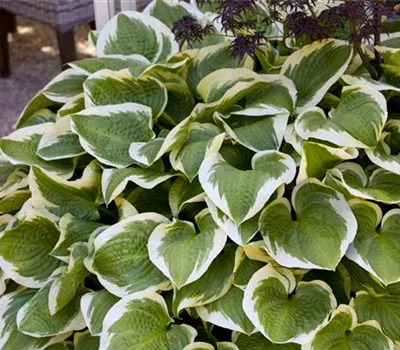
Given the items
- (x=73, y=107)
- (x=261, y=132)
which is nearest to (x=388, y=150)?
(x=261, y=132)

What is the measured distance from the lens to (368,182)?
33.3 inches

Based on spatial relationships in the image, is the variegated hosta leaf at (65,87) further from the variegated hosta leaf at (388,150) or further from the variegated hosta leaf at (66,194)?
the variegated hosta leaf at (388,150)

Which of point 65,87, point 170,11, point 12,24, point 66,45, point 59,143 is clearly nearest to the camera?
point 59,143

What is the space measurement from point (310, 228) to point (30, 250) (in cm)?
39

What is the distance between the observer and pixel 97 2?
51.6 inches


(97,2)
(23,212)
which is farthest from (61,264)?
(97,2)

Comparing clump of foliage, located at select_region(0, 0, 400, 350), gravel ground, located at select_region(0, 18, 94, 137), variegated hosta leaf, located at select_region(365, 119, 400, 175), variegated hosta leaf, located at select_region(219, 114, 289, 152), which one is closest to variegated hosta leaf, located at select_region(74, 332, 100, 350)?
clump of foliage, located at select_region(0, 0, 400, 350)

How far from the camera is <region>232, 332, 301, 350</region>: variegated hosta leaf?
0.77 meters

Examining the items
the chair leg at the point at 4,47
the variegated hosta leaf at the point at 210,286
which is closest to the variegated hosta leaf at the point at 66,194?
the variegated hosta leaf at the point at 210,286

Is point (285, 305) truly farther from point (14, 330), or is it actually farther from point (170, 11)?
point (170, 11)

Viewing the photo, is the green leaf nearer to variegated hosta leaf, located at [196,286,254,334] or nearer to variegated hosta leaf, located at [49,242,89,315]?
variegated hosta leaf, located at [196,286,254,334]

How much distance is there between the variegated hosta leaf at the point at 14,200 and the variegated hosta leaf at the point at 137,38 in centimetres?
29

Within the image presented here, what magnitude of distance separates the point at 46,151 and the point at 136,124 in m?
0.15

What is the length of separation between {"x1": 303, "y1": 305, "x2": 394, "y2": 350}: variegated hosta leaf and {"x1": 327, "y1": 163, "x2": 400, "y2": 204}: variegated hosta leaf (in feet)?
0.46
